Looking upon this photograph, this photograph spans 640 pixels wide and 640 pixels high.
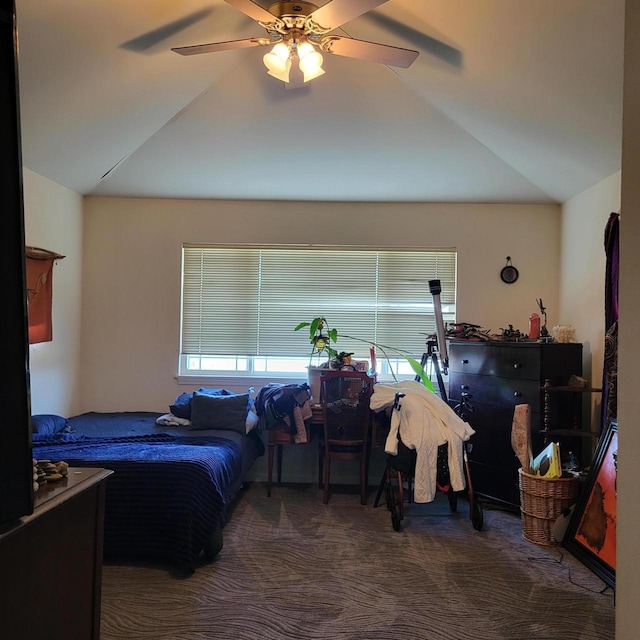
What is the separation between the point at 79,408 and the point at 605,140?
174 inches

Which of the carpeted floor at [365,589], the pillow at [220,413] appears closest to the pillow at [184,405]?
the pillow at [220,413]

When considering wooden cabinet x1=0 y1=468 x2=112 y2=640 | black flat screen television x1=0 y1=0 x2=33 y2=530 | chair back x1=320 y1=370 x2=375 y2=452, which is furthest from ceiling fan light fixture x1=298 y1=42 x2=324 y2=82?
chair back x1=320 y1=370 x2=375 y2=452

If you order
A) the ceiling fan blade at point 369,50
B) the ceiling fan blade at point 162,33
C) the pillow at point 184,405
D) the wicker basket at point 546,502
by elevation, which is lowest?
the wicker basket at point 546,502

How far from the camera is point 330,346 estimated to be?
464 cm

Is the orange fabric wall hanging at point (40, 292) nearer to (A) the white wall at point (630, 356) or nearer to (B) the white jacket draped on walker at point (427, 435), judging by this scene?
(B) the white jacket draped on walker at point (427, 435)

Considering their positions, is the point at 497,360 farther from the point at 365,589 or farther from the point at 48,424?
the point at 48,424

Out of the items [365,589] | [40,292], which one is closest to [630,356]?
[365,589]

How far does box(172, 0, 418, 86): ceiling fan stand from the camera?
2.19 metres

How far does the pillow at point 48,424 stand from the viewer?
139 inches

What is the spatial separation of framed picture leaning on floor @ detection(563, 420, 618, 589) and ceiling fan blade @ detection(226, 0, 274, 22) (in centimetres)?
263

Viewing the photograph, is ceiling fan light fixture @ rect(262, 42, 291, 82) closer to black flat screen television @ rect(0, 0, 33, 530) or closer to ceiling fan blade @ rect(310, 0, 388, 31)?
ceiling fan blade @ rect(310, 0, 388, 31)

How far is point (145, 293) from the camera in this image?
15.5 ft

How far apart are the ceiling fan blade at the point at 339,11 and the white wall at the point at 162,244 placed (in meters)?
2.46

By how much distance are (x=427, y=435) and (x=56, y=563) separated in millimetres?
2481
